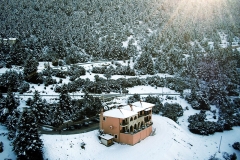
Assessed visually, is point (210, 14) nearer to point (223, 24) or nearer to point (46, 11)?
point (223, 24)

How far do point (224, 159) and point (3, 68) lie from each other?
5358 cm

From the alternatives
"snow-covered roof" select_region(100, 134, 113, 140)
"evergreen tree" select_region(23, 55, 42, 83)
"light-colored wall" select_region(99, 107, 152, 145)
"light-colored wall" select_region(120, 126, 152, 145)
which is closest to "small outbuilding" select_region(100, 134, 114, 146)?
"snow-covered roof" select_region(100, 134, 113, 140)

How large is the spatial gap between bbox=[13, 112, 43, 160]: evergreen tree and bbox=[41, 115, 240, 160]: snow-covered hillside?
201cm

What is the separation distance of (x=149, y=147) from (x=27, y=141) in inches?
705

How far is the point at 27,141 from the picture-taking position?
2980 centimetres

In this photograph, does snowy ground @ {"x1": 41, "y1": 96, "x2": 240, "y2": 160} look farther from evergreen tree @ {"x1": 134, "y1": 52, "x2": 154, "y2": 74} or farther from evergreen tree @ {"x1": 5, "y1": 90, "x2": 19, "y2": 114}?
evergreen tree @ {"x1": 134, "y1": 52, "x2": 154, "y2": 74}

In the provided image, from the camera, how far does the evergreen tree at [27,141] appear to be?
29422 mm

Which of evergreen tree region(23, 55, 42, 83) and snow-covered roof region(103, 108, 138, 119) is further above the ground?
evergreen tree region(23, 55, 42, 83)

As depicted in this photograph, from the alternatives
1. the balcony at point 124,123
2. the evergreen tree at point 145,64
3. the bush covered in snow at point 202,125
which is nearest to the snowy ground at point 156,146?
the bush covered in snow at point 202,125

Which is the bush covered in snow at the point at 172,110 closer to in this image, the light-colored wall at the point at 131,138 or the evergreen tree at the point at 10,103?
the light-colored wall at the point at 131,138

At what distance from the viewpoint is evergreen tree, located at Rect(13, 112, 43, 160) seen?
2942cm

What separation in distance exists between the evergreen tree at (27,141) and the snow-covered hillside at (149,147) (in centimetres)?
201

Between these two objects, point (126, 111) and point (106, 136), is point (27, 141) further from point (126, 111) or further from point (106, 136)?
point (126, 111)

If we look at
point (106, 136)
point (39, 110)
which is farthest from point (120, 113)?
point (39, 110)
